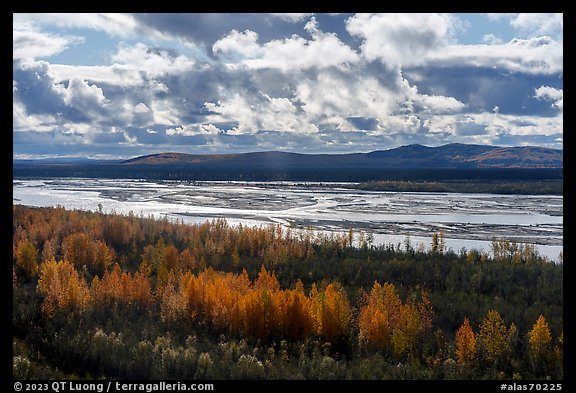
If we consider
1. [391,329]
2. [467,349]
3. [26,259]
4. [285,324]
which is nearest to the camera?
[467,349]

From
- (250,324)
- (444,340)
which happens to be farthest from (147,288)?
(444,340)

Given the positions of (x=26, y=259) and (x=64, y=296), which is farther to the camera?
(x=26, y=259)

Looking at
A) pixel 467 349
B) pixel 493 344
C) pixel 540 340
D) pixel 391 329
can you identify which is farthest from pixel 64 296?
pixel 540 340

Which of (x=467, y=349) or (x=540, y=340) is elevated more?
(x=540, y=340)

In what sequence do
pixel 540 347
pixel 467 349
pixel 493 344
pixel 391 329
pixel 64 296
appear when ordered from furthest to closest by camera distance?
pixel 64 296
pixel 391 329
pixel 540 347
pixel 493 344
pixel 467 349

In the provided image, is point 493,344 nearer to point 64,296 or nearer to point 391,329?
point 391,329

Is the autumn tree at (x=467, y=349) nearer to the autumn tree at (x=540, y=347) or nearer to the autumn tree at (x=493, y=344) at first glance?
the autumn tree at (x=493, y=344)

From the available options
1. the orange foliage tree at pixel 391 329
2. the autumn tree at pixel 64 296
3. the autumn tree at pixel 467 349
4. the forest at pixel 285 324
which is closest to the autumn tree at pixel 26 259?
the forest at pixel 285 324

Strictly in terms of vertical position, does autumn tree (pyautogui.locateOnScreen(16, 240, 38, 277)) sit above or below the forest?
above

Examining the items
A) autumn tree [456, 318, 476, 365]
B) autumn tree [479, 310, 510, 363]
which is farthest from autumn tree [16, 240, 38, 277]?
autumn tree [479, 310, 510, 363]

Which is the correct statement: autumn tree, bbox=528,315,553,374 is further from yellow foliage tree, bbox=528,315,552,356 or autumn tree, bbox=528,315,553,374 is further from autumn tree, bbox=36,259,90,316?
autumn tree, bbox=36,259,90,316
